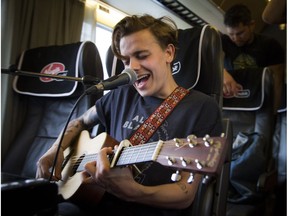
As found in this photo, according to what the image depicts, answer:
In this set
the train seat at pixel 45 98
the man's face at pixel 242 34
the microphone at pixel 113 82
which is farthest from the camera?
the man's face at pixel 242 34

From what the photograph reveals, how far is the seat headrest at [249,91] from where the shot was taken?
1611mm

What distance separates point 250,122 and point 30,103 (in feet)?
4.11

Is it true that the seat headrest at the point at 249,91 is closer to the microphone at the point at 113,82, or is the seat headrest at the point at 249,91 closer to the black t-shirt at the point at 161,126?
the black t-shirt at the point at 161,126

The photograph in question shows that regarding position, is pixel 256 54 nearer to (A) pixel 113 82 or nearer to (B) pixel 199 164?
(A) pixel 113 82

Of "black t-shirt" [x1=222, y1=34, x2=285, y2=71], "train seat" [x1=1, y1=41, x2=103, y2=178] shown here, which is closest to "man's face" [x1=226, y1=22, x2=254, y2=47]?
"black t-shirt" [x1=222, y1=34, x2=285, y2=71]

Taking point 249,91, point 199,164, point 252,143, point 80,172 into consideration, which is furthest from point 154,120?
point 249,91

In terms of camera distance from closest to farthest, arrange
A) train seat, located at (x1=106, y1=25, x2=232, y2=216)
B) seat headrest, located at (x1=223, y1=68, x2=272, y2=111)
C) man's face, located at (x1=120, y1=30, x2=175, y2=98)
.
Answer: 1. man's face, located at (x1=120, y1=30, x2=175, y2=98)
2. train seat, located at (x1=106, y1=25, x2=232, y2=216)
3. seat headrest, located at (x1=223, y1=68, x2=272, y2=111)

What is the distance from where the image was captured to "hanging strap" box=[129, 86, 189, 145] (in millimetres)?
915

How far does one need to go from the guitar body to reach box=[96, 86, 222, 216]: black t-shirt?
0.06 metres

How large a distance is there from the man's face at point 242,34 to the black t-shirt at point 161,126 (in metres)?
0.98

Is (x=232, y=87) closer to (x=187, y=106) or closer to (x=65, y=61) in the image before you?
(x=187, y=106)

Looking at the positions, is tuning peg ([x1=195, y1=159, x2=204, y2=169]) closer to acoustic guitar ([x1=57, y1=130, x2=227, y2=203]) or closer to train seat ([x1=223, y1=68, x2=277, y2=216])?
acoustic guitar ([x1=57, y1=130, x2=227, y2=203])

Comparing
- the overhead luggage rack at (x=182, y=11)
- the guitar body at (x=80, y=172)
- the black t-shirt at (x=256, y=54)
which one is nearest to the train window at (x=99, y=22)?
the overhead luggage rack at (x=182, y=11)

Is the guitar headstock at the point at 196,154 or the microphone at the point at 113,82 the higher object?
the microphone at the point at 113,82
